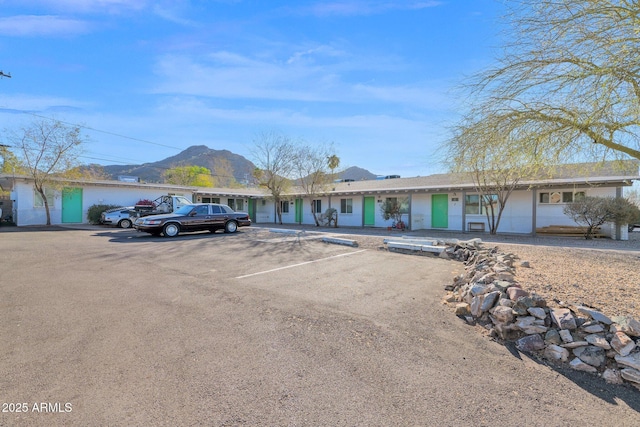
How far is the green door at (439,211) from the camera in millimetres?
19672

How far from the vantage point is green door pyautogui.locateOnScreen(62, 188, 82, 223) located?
21.4 metres

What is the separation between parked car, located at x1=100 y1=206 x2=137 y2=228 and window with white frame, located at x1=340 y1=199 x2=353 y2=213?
14.0m

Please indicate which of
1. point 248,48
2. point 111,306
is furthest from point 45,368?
point 248,48

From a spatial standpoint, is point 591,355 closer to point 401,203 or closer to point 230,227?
point 230,227

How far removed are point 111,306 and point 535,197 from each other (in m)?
18.0

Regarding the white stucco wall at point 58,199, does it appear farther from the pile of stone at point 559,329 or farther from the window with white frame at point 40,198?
the pile of stone at point 559,329

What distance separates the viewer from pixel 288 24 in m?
9.10

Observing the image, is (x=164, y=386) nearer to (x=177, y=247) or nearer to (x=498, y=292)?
(x=498, y=292)

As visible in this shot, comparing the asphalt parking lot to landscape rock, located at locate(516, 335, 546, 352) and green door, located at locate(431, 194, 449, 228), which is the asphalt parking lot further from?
green door, located at locate(431, 194, 449, 228)

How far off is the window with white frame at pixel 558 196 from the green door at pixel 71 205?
28.3 metres

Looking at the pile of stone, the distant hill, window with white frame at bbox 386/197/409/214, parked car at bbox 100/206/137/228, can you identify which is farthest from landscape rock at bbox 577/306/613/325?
the distant hill

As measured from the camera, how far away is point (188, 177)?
54.6 meters

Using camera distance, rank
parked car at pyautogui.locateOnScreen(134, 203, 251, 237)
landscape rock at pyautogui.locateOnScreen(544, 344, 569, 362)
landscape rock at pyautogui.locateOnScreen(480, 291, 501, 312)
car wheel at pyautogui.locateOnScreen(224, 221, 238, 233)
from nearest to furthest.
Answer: landscape rock at pyautogui.locateOnScreen(544, 344, 569, 362)
landscape rock at pyautogui.locateOnScreen(480, 291, 501, 312)
parked car at pyautogui.locateOnScreen(134, 203, 251, 237)
car wheel at pyautogui.locateOnScreen(224, 221, 238, 233)

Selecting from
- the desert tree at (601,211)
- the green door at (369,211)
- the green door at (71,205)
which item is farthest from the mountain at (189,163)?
the desert tree at (601,211)
